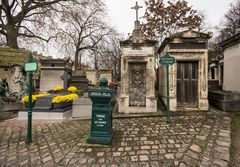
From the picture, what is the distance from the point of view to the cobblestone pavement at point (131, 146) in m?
3.67

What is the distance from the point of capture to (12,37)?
16547 mm

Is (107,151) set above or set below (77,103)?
below

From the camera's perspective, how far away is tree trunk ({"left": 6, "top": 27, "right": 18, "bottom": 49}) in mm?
16531

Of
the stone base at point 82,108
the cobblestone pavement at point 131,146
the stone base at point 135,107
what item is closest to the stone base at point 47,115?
the stone base at point 82,108

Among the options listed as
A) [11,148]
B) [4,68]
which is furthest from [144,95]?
[4,68]

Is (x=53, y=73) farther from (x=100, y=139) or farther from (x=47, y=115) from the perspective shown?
(x=100, y=139)

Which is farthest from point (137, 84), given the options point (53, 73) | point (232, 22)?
point (232, 22)

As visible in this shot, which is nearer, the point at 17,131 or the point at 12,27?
the point at 17,131

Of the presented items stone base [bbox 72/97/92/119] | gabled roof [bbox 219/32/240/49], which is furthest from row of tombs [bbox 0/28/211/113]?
gabled roof [bbox 219/32/240/49]

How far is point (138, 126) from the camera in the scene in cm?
575

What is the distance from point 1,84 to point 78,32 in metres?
17.5

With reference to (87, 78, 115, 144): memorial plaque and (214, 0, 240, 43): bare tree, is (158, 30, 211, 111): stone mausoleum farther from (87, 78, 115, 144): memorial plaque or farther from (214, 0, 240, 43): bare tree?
(214, 0, 240, 43): bare tree

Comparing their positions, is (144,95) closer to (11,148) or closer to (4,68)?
(11,148)

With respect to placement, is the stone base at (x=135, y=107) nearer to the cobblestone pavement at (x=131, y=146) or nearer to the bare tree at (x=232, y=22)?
the cobblestone pavement at (x=131, y=146)
